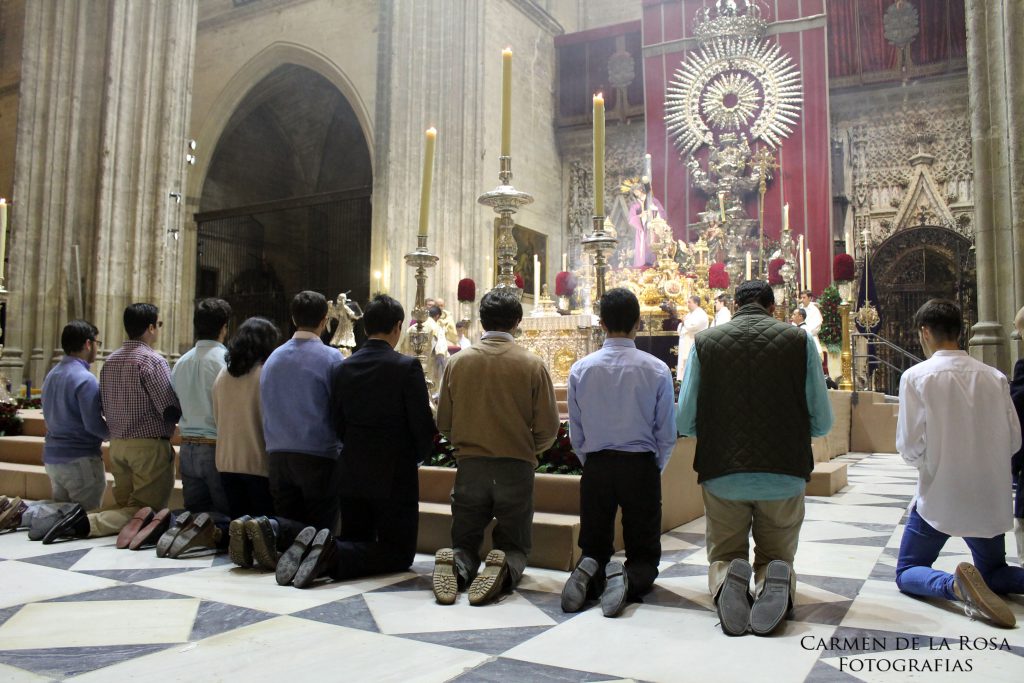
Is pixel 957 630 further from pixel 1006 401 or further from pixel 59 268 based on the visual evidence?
pixel 59 268

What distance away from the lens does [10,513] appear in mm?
4242

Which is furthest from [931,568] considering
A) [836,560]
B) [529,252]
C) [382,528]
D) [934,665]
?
[529,252]

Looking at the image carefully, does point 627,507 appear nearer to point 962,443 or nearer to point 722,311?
point 962,443

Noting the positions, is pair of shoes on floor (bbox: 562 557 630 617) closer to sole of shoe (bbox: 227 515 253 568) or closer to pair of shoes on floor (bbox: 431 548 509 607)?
pair of shoes on floor (bbox: 431 548 509 607)

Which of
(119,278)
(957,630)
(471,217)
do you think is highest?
(471,217)

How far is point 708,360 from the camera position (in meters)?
2.79

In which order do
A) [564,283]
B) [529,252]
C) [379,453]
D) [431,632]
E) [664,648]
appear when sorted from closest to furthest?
[664,648] → [431,632] → [379,453] → [564,283] → [529,252]

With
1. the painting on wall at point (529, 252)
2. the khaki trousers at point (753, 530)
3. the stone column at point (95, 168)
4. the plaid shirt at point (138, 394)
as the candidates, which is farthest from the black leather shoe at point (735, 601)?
the painting on wall at point (529, 252)

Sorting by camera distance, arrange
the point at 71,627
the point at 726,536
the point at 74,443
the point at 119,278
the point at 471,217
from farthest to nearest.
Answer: the point at 471,217, the point at 119,278, the point at 74,443, the point at 726,536, the point at 71,627

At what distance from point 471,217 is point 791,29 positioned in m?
6.92

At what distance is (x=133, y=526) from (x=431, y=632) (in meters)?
2.11

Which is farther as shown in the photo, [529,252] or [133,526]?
[529,252]

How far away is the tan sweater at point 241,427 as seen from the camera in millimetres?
3592

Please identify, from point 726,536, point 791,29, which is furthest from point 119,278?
point 791,29
